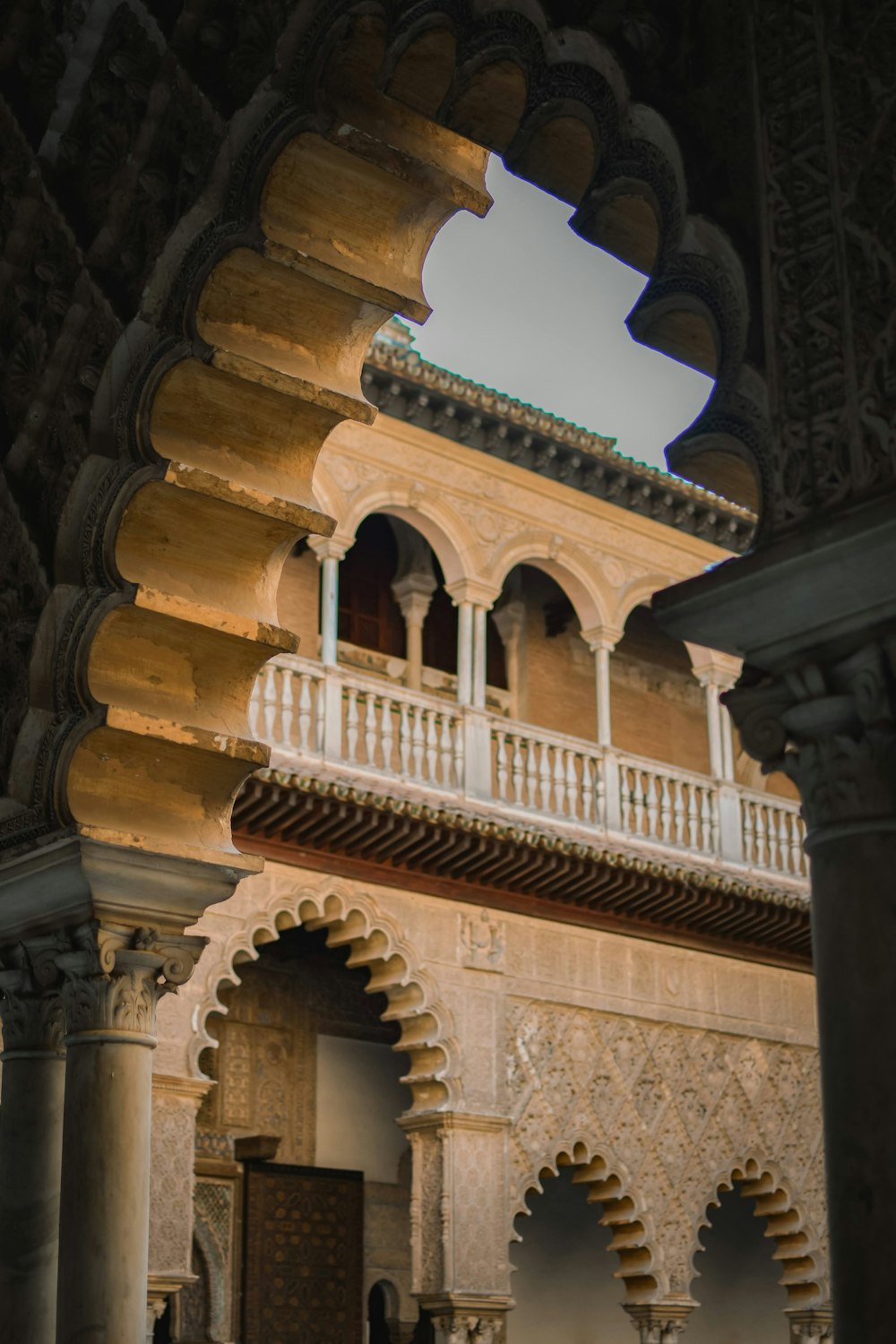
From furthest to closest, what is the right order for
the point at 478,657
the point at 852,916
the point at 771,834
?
the point at 771,834, the point at 478,657, the point at 852,916

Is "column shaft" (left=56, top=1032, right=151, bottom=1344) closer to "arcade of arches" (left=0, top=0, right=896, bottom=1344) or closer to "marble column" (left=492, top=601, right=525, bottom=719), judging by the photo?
"arcade of arches" (left=0, top=0, right=896, bottom=1344)

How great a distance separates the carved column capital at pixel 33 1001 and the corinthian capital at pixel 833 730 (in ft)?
8.71

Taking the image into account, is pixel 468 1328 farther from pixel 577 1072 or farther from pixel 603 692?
pixel 603 692

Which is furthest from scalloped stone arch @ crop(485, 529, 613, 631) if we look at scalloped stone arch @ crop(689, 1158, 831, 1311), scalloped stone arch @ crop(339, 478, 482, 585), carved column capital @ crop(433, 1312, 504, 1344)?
carved column capital @ crop(433, 1312, 504, 1344)

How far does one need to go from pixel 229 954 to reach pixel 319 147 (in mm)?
7517

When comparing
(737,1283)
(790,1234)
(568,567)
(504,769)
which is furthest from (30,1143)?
(737,1283)

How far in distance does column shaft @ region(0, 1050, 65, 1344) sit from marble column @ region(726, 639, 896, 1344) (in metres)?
2.76

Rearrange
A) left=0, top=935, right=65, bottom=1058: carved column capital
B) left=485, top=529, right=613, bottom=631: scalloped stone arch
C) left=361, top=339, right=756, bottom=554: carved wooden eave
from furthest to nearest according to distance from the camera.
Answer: left=485, top=529, right=613, bottom=631: scalloped stone arch → left=361, top=339, right=756, bottom=554: carved wooden eave → left=0, top=935, right=65, bottom=1058: carved column capital

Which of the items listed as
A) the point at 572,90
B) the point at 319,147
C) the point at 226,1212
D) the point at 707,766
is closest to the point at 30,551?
the point at 319,147

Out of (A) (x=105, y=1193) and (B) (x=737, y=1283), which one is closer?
(A) (x=105, y=1193)

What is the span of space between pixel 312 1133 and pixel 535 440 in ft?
17.4

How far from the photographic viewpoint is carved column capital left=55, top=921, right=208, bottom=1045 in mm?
4953

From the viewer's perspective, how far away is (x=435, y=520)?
13.3 metres

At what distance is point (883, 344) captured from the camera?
121 inches
